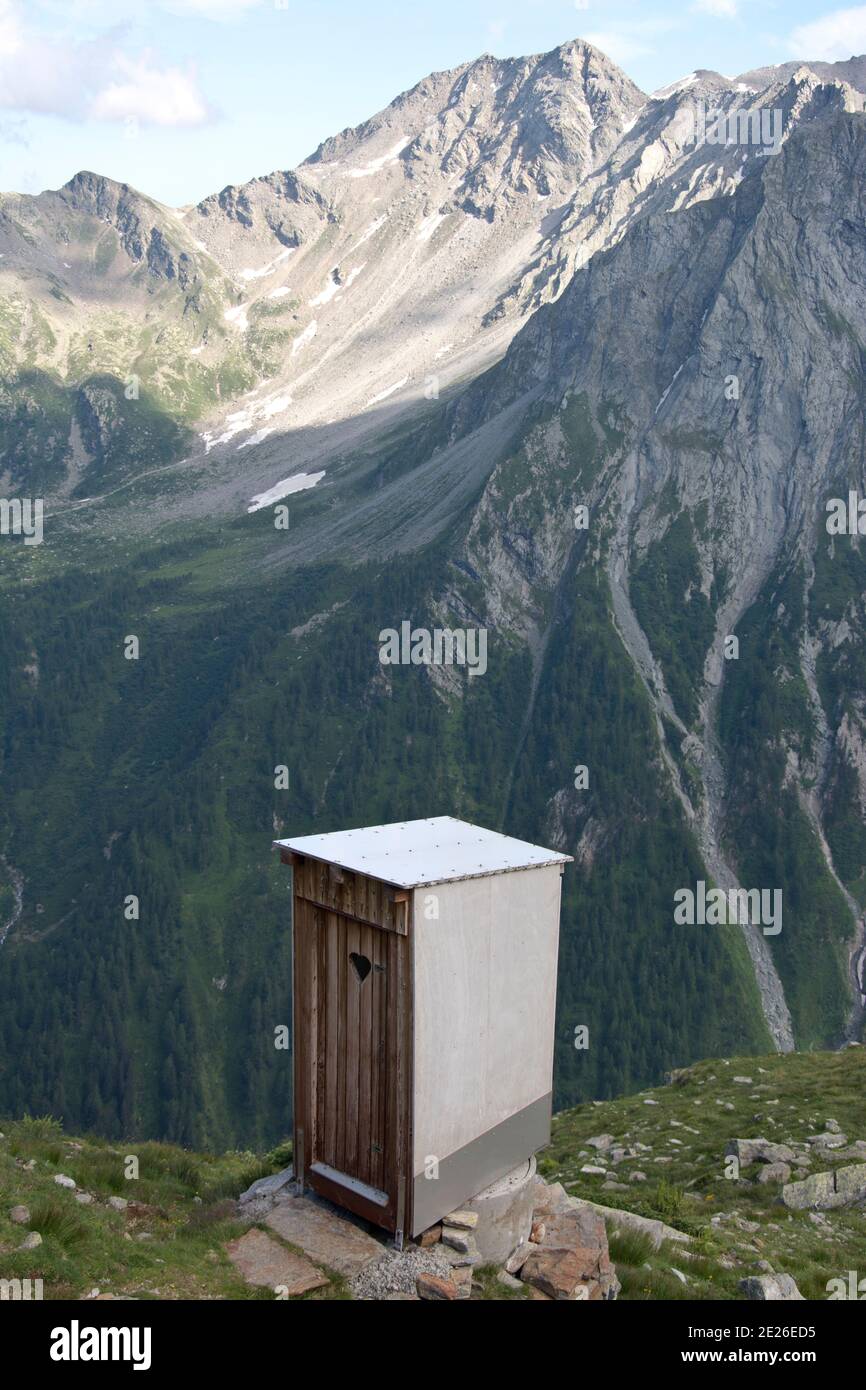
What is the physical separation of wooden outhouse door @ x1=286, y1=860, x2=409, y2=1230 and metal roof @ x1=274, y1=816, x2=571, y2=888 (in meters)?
0.41

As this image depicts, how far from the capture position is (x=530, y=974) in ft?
62.6

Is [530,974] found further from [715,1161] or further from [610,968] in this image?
[610,968]

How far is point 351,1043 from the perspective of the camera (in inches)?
724

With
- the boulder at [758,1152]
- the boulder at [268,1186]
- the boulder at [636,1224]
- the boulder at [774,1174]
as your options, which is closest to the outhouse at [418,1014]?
the boulder at [268,1186]

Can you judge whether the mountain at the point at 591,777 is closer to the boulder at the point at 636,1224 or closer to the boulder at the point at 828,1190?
the boulder at the point at 828,1190

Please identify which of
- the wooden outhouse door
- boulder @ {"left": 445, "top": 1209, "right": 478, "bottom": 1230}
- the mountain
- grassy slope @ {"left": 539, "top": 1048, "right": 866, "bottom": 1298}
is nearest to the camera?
the wooden outhouse door

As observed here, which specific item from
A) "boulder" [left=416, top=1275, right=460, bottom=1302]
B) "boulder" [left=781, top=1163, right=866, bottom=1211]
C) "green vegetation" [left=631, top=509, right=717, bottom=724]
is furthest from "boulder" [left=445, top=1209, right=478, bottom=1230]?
"green vegetation" [left=631, top=509, right=717, bottom=724]

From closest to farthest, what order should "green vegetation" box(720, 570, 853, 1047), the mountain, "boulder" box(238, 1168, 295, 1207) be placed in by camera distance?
"boulder" box(238, 1168, 295, 1207) < the mountain < "green vegetation" box(720, 570, 853, 1047)

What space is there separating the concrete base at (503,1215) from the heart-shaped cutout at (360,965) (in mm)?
4421

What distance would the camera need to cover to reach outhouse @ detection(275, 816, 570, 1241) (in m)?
17.2

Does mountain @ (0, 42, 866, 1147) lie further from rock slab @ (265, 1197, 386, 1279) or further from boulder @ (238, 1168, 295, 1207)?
rock slab @ (265, 1197, 386, 1279)
